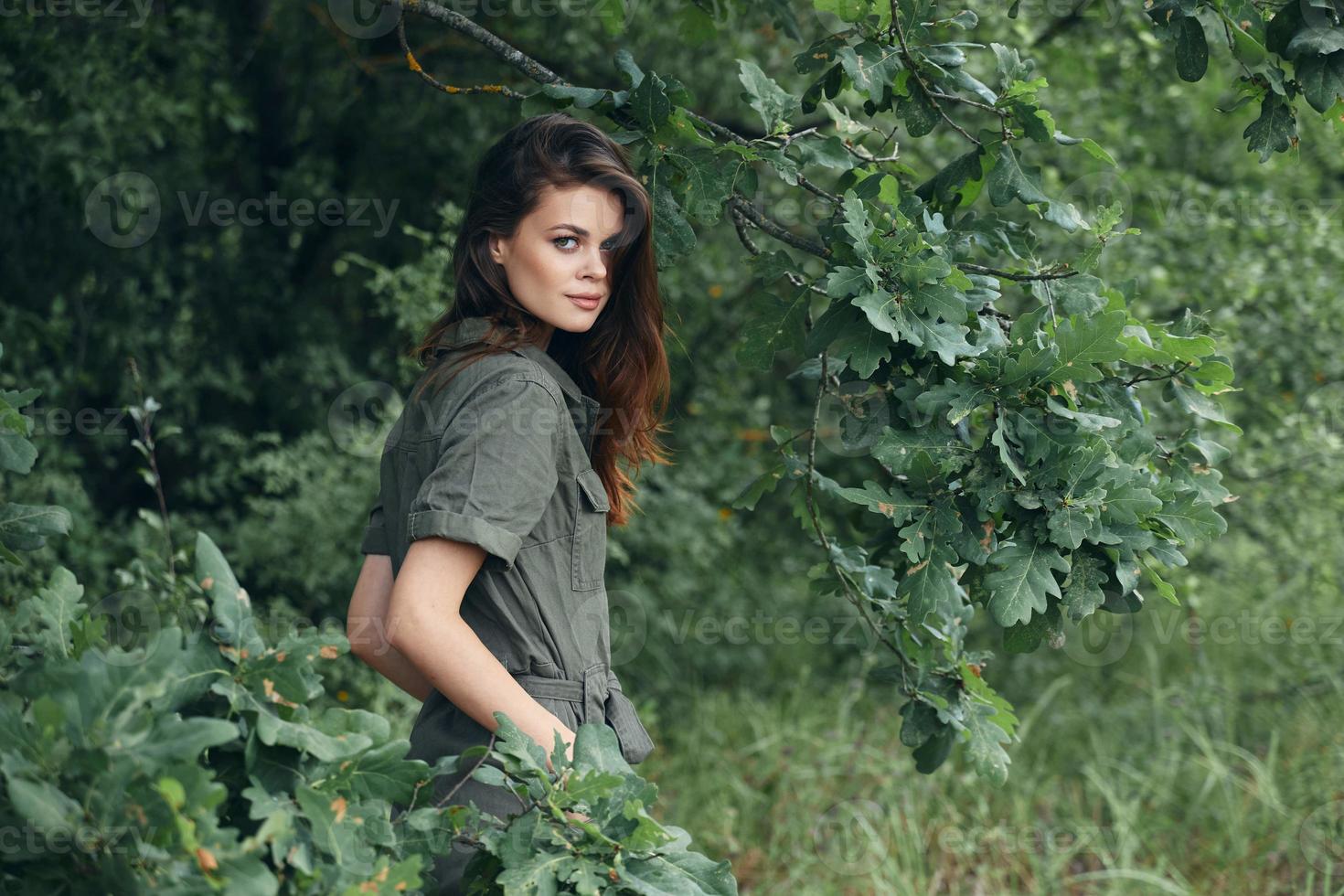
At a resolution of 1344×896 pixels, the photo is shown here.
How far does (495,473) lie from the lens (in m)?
1.61

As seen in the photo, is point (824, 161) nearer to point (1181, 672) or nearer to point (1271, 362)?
point (1271, 362)

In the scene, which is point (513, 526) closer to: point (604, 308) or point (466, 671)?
point (466, 671)

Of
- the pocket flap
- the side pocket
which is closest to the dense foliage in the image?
the side pocket

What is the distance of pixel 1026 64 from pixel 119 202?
334 cm

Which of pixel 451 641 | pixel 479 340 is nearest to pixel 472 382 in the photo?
pixel 479 340

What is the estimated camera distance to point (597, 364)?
1983mm

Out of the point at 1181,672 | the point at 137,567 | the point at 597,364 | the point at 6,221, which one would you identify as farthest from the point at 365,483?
the point at 1181,672

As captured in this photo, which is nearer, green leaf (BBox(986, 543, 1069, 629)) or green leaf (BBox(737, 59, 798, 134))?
green leaf (BBox(986, 543, 1069, 629))

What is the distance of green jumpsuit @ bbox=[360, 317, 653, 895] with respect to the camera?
1.60 metres

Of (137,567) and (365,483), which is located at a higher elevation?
(137,567)

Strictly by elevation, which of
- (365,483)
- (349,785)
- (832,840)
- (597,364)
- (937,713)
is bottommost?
(832,840)

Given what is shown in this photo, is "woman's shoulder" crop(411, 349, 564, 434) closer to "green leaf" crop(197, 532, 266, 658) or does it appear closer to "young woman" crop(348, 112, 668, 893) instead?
"young woman" crop(348, 112, 668, 893)

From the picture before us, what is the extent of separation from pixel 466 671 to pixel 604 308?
695 millimetres

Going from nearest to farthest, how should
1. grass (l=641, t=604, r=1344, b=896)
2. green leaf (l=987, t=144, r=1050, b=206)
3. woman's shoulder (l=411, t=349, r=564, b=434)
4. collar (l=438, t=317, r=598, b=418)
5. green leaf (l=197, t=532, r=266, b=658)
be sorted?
green leaf (l=197, t=532, r=266, b=658), woman's shoulder (l=411, t=349, r=564, b=434), collar (l=438, t=317, r=598, b=418), green leaf (l=987, t=144, r=1050, b=206), grass (l=641, t=604, r=1344, b=896)
